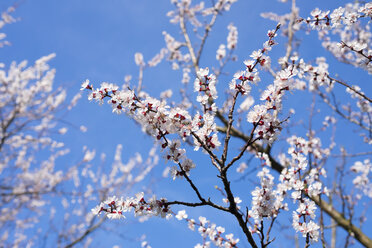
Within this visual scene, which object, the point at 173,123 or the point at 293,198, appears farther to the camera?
the point at 293,198

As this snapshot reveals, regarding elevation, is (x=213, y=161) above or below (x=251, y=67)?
below

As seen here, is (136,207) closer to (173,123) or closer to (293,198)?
(173,123)

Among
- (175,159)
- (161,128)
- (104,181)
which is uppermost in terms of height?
(104,181)

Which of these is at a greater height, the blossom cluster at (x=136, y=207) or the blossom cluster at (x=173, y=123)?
the blossom cluster at (x=173, y=123)

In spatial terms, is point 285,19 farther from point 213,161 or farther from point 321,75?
point 213,161

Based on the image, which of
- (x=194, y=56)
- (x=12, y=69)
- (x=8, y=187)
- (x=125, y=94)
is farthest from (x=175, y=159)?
(x=12, y=69)

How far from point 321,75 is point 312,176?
145cm

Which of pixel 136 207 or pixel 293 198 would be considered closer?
pixel 136 207

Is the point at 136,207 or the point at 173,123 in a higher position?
the point at 173,123

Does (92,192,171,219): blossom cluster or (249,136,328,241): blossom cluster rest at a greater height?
(249,136,328,241): blossom cluster

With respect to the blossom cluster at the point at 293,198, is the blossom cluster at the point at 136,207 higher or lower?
lower

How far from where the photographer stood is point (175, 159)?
1757mm

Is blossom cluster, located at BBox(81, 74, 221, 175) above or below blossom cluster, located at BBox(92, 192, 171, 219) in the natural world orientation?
above

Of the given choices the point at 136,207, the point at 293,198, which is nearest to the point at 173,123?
the point at 136,207
